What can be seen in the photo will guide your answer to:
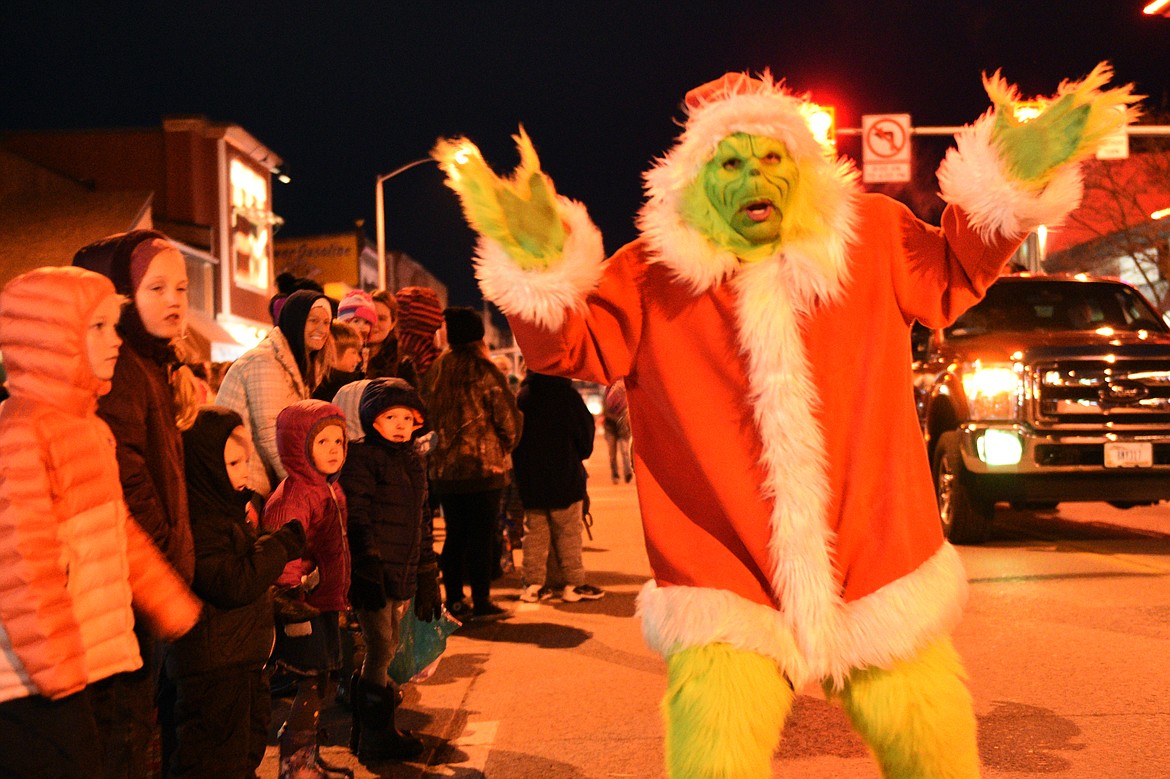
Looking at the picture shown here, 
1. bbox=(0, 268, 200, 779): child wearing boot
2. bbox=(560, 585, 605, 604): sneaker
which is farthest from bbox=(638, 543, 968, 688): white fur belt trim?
bbox=(560, 585, 605, 604): sneaker

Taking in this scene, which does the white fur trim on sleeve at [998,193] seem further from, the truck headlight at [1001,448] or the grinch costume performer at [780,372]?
the truck headlight at [1001,448]

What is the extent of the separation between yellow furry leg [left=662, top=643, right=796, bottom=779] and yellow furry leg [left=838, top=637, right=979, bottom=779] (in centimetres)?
21

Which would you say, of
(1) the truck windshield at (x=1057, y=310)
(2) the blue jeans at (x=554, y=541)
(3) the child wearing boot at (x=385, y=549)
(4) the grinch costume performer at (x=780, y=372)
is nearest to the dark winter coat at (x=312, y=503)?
(3) the child wearing boot at (x=385, y=549)

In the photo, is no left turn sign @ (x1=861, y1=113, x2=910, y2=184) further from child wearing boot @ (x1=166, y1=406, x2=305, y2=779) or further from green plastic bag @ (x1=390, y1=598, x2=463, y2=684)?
child wearing boot @ (x1=166, y1=406, x2=305, y2=779)

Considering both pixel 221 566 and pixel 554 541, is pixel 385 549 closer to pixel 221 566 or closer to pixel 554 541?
pixel 221 566

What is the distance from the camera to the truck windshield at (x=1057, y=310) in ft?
33.3

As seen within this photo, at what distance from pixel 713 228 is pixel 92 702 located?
203cm

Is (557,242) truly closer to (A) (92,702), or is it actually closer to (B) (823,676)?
(B) (823,676)

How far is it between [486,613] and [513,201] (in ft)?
17.4

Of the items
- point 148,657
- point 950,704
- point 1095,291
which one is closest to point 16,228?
point 1095,291

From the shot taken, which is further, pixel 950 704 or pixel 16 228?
pixel 16 228

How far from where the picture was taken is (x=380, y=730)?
15.5ft

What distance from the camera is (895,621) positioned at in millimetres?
2770

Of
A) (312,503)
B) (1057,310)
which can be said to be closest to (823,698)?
(312,503)
